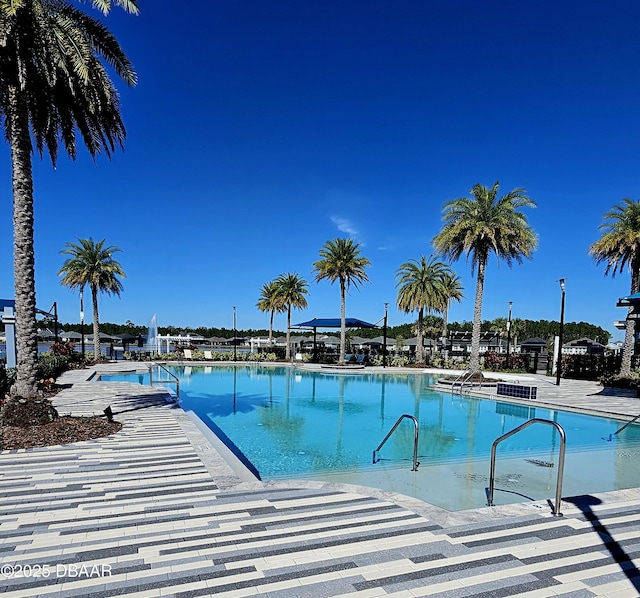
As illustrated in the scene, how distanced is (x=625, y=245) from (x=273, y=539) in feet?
70.0

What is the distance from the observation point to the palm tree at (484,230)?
2014 cm

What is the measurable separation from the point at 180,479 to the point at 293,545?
2.49 metres

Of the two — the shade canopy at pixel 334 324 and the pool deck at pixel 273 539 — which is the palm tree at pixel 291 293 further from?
the pool deck at pixel 273 539

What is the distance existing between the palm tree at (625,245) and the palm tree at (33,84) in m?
20.1

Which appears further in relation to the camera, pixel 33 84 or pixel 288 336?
pixel 288 336

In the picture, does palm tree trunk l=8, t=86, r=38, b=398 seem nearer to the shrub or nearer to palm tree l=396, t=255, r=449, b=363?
the shrub

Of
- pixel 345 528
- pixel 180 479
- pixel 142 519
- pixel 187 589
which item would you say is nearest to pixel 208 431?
pixel 180 479

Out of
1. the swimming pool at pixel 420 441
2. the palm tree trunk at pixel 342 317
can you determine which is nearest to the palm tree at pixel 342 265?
the palm tree trunk at pixel 342 317

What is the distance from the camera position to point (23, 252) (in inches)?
326

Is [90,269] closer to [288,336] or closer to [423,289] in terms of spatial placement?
[288,336]

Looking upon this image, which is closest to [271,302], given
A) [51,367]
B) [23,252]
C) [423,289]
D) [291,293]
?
[291,293]

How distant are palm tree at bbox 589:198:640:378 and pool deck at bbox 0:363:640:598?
55.6 ft

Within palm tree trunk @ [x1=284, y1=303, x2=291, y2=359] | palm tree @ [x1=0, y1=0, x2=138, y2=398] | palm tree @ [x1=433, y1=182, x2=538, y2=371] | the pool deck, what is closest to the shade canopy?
palm tree trunk @ [x1=284, y1=303, x2=291, y2=359]

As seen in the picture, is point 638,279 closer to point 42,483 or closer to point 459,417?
point 459,417
